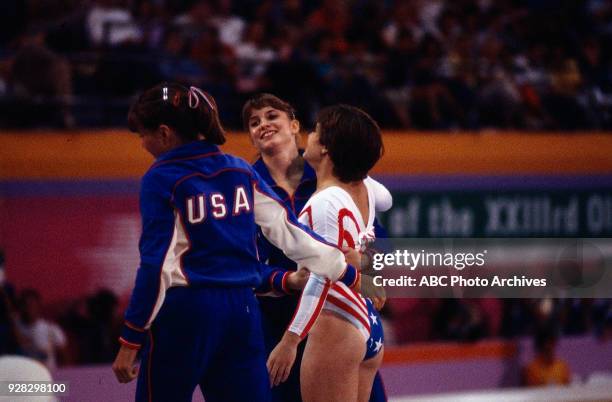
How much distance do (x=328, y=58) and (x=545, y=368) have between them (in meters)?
3.28

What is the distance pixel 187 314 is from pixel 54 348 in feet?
13.9

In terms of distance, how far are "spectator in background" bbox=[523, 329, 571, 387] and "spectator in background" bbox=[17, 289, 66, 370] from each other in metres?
3.88

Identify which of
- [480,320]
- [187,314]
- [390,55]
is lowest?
[480,320]

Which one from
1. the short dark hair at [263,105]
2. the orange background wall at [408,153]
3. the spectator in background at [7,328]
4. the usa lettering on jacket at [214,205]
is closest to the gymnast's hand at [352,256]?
the usa lettering on jacket at [214,205]

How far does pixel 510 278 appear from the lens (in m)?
7.12

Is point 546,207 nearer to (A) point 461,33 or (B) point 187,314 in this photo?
(A) point 461,33

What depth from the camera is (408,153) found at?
8.56 metres

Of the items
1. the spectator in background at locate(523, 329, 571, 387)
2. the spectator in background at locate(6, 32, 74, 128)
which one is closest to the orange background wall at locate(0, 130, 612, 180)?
the spectator in background at locate(6, 32, 74, 128)

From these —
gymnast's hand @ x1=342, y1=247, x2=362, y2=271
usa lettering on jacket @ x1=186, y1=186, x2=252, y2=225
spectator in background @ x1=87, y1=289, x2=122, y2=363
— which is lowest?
spectator in background @ x1=87, y1=289, x2=122, y2=363

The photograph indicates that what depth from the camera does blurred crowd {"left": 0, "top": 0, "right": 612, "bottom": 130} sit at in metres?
7.45

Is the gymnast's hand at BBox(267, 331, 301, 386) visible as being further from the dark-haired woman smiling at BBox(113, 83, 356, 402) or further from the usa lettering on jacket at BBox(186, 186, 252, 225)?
the usa lettering on jacket at BBox(186, 186, 252, 225)

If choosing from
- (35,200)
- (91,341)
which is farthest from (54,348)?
(35,200)

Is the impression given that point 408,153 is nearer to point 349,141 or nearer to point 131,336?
point 349,141

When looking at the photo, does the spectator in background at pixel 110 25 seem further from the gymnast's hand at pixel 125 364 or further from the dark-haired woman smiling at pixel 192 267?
the gymnast's hand at pixel 125 364
